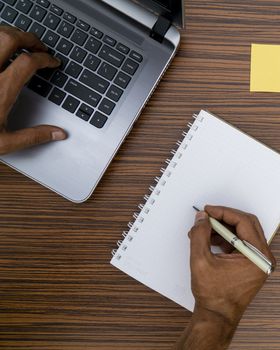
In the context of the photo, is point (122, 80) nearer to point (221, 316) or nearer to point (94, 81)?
point (94, 81)

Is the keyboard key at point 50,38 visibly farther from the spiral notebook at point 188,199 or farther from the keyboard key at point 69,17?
the spiral notebook at point 188,199

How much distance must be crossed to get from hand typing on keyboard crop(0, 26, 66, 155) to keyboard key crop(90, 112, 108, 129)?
7cm

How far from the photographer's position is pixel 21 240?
77cm

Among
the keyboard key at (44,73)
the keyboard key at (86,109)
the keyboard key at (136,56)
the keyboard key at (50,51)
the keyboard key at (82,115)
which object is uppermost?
the keyboard key at (136,56)

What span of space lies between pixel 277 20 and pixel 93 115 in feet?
1.01

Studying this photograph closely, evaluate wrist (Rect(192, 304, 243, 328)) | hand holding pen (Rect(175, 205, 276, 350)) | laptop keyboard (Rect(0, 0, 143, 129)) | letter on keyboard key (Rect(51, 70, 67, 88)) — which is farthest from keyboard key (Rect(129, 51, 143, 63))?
wrist (Rect(192, 304, 243, 328))

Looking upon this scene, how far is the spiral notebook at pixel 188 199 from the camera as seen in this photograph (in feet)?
2.45

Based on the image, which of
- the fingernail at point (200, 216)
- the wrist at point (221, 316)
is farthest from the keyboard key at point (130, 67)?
the wrist at point (221, 316)

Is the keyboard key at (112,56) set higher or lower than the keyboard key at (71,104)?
higher

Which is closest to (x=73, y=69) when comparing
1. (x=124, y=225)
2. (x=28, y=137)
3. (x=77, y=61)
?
(x=77, y=61)

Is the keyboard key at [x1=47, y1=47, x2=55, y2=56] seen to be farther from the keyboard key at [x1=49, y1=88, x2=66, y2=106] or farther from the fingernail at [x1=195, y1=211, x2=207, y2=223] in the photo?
the fingernail at [x1=195, y1=211, x2=207, y2=223]

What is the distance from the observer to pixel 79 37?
750mm

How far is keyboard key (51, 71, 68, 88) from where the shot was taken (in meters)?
0.75

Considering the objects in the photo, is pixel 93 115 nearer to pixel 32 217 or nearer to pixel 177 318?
pixel 32 217
